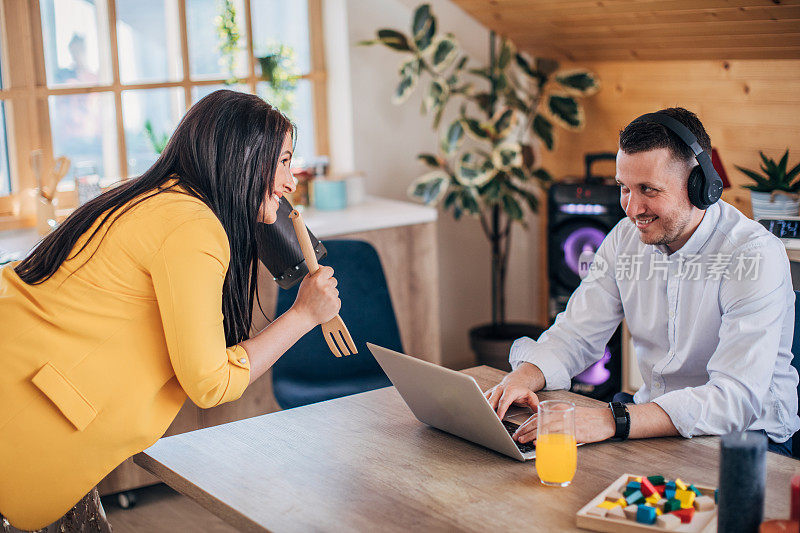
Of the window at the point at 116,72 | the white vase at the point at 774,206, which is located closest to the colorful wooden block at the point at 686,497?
the white vase at the point at 774,206

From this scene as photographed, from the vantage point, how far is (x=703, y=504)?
1326 millimetres

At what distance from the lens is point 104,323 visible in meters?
1.61

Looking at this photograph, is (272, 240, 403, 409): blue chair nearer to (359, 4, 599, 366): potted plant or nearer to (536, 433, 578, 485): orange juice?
(359, 4, 599, 366): potted plant

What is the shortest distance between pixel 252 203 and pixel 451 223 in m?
2.59

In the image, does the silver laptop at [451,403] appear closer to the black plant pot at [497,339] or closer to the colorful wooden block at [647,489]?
the colorful wooden block at [647,489]

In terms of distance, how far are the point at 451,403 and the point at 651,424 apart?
0.38 m

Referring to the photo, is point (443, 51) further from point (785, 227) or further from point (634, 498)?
point (634, 498)

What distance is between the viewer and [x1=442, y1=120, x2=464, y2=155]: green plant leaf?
378 cm

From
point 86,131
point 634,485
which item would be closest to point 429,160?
point 86,131

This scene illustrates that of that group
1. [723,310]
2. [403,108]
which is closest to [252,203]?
[723,310]

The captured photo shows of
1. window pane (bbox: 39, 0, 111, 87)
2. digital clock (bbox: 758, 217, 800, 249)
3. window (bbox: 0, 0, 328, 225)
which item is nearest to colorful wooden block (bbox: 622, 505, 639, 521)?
digital clock (bbox: 758, 217, 800, 249)

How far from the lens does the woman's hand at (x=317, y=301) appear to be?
5.86 feet

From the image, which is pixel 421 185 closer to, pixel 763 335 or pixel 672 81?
pixel 672 81

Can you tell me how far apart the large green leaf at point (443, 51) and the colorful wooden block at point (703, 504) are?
2618 millimetres
